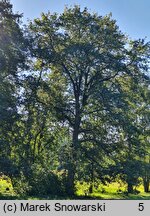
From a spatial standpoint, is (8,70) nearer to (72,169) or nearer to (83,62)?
(83,62)

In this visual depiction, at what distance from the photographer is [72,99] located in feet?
90.2

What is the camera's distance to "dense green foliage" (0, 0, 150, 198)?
928 inches

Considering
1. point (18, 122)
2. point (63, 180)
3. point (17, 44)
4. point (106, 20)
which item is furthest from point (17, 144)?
point (106, 20)

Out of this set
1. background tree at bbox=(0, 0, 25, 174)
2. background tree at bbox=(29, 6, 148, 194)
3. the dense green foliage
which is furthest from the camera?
background tree at bbox=(29, 6, 148, 194)

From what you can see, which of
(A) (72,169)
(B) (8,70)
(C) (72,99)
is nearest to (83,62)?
(C) (72,99)

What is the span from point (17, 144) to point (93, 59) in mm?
8128

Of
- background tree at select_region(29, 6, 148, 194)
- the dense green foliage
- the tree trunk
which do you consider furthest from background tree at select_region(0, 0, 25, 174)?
the tree trunk

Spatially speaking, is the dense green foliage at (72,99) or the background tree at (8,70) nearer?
the background tree at (8,70)

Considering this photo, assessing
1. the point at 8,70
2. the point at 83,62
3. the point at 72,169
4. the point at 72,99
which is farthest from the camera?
the point at 72,99

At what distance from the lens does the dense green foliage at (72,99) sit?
77.3ft

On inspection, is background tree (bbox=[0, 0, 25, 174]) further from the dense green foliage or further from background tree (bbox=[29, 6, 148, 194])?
background tree (bbox=[29, 6, 148, 194])

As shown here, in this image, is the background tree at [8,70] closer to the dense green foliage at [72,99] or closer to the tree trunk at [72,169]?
the dense green foliage at [72,99]

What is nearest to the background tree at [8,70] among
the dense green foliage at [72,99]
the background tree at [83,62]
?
the dense green foliage at [72,99]

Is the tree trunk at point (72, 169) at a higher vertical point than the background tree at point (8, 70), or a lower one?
lower
